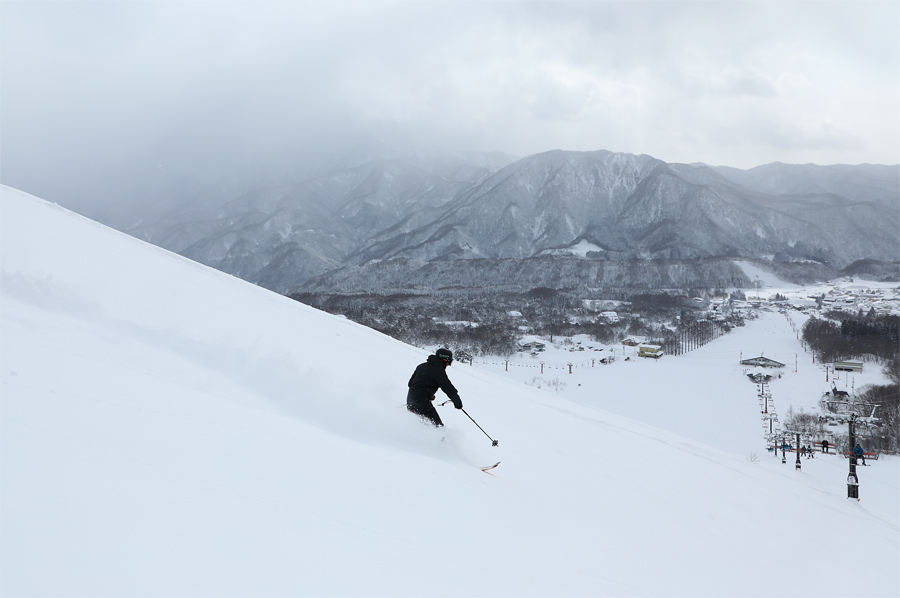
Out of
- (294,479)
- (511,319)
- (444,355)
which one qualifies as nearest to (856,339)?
(511,319)

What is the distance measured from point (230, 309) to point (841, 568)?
12.1m

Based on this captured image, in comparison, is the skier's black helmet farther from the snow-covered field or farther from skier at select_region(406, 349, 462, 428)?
the snow-covered field

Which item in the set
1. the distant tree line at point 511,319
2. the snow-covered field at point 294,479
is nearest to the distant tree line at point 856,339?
the distant tree line at point 511,319

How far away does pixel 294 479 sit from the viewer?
14.7 ft

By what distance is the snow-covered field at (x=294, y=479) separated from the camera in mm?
3189

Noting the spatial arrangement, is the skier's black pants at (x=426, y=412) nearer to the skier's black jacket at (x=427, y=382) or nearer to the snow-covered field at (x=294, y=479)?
the skier's black jacket at (x=427, y=382)

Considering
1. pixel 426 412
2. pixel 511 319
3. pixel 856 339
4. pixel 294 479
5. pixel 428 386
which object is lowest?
pixel 856 339

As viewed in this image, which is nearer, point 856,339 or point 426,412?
point 426,412

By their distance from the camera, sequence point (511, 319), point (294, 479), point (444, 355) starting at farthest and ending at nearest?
point (511, 319)
point (444, 355)
point (294, 479)

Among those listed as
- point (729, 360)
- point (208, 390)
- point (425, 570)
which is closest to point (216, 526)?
point (425, 570)

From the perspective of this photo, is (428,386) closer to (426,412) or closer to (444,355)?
(426,412)

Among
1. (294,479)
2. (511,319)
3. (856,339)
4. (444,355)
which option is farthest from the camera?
(511,319)

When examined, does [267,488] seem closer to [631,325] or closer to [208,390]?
[208,390]

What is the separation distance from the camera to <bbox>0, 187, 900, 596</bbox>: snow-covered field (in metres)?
3.19
